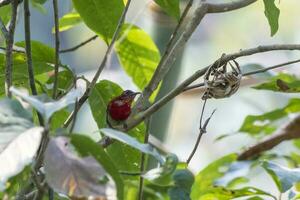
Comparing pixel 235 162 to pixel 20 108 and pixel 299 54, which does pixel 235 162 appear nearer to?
pixel 20 108

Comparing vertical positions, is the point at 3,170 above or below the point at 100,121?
above

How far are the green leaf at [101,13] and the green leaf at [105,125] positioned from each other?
8 centimetres

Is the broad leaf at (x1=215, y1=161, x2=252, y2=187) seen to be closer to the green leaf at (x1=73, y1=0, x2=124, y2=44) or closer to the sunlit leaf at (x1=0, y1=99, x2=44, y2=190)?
the green leaf at (x1=73, y1=0, x2=124, y2=44)

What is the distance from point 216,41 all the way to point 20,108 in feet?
11.3

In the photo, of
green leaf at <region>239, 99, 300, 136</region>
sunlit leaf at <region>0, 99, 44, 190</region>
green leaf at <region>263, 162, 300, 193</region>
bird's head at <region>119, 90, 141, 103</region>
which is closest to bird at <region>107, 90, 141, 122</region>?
bird's head at <region>119, 90, 141, 103</region>

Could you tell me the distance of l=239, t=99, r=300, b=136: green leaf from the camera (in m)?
1.42

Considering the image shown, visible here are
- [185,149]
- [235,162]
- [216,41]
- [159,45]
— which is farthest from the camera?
[216,41]

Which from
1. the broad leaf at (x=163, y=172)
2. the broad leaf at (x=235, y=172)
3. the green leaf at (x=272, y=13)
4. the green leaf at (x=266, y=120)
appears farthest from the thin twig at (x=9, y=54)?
the green leaf at (x=266, y=120)

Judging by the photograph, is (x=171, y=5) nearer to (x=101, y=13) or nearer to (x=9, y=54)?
(x=101, y=13)

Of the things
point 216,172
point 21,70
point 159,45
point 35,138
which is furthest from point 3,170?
point 159,45

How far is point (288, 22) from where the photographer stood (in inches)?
150

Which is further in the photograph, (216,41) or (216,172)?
(216,41)

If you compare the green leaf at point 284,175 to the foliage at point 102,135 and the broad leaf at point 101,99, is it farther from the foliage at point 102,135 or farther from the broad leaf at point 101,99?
the broad leaf at point 101,99

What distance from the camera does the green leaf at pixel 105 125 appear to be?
106 centimetres
